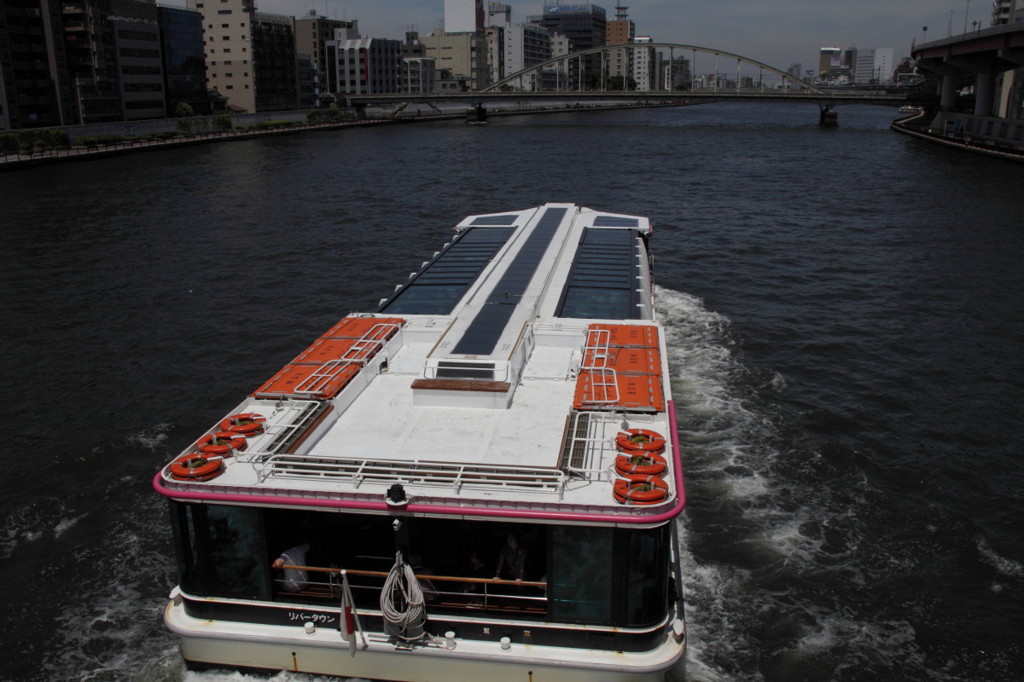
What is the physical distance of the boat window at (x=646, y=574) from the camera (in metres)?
8.20

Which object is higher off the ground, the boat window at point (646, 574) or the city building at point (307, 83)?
the city building at point (307, 83)

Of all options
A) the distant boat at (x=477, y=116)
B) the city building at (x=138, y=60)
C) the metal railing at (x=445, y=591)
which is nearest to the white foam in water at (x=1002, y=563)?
the metal railing at (x=445, y=591)

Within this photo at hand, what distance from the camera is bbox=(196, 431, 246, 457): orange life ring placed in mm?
9383

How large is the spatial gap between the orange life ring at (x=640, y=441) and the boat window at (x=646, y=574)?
1.09 m

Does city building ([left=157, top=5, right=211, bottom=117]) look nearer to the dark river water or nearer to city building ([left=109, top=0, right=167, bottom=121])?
city building ([left=109, top=0, right=167, bottom=121])

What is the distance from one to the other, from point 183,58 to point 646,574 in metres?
127

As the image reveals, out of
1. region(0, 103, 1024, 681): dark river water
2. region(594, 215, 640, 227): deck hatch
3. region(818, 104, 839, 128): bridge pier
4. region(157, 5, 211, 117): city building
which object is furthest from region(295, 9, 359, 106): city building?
region(594, 215, 640, 227): deck hatch

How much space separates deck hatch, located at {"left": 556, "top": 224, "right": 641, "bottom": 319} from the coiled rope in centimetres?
830

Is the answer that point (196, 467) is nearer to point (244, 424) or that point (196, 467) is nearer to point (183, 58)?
point (244, 424)

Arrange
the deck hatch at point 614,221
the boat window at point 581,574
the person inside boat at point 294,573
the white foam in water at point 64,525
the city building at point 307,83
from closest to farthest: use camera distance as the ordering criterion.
→ 1. the boat window at point 581,574
2. the person inside boat at point 294,573
3. the white foam in water at point 64,525
4. the deck hatch at point 614,221
5. the city building at point 307,83

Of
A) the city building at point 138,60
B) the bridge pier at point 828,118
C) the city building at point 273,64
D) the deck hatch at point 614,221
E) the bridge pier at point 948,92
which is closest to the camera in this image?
the deck hatch at point 614,221

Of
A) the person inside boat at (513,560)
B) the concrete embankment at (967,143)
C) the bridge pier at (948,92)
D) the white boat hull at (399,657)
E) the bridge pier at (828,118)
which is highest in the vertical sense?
the bridge pier at (948,92)

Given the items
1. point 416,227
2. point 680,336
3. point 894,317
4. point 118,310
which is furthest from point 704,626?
point 416,227

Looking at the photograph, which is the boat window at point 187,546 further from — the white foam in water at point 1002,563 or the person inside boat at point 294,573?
the white foam in water at point 1002,563
